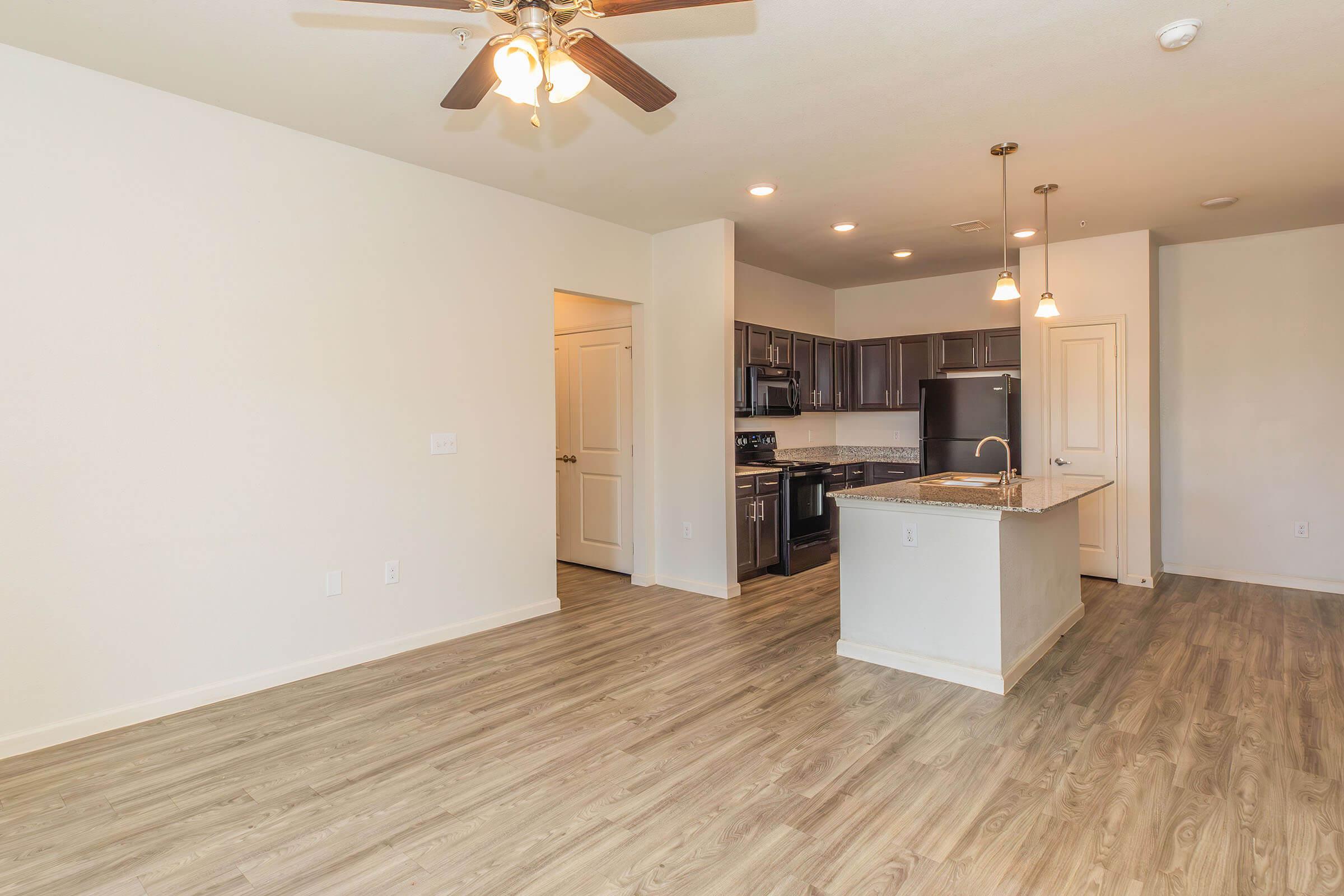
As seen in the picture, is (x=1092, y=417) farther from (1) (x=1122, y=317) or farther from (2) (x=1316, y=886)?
(2) (x=1316, y=886)

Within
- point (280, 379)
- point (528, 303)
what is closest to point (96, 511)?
point (280, 379)

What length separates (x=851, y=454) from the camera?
7.55 m

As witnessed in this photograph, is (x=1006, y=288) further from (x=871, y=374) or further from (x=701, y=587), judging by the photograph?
(x=871, y=374)

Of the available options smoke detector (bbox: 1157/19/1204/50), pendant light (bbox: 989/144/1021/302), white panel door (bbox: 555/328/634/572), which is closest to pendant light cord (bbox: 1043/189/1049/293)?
pendant light (bbox: 989/144/1021/302)

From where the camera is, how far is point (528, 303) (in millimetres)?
4465

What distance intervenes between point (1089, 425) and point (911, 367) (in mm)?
1748

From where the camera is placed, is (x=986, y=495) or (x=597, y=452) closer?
(x=986, y=495)

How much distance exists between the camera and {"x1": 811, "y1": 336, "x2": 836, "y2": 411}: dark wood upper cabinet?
685 centimetres

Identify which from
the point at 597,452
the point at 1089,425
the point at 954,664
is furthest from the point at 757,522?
the point at 1089,425

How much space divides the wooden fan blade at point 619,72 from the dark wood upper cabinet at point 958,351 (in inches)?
196

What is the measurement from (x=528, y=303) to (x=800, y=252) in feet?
8.26

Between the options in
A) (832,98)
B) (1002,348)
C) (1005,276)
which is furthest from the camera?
(1002,348)

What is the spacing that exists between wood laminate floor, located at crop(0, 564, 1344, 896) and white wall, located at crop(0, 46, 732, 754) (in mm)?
327

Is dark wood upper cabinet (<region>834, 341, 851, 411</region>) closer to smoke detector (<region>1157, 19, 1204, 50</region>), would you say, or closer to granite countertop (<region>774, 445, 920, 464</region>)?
granite countertop (<region>774, 445, 920, 464</region>)
